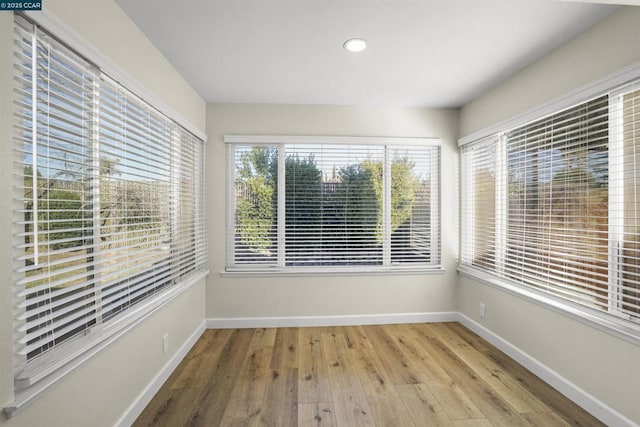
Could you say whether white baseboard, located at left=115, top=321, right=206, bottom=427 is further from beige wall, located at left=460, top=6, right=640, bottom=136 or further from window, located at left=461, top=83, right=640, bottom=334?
beige wall, located at left=460, top=6, right=640, bottom=136

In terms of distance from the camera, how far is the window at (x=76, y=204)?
122 centimetres

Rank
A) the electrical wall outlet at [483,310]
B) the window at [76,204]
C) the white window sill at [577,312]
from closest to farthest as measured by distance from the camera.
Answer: the window at [76,204] < the white window sill at [577,312] < the electrical wall outlet at [483,310]

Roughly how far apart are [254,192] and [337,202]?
0.96 metres

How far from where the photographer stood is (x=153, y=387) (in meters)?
2.18

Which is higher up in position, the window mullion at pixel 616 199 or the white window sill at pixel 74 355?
the window mullion at pixel 616 199

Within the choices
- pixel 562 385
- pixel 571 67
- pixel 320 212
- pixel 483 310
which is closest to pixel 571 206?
pixel 571 67

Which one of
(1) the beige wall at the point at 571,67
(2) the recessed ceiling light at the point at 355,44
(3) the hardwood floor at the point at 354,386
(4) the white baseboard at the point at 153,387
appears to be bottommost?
(3) the hardwood floor at the point at 354,386

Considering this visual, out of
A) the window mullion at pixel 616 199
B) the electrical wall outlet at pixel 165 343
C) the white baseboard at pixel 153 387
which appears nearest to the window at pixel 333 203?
the white baseboard at pixel 153 387

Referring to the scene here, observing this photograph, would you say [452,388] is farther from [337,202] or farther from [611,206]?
[337,202]

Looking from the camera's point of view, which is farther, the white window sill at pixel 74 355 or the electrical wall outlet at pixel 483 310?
the electrical wall outlet at pixel 483 310

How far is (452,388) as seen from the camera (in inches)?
89.8

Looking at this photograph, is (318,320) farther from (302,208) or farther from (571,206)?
(571,206)

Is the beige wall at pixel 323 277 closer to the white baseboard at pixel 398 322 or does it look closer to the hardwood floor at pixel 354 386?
the white baseboard at pixel 398 322

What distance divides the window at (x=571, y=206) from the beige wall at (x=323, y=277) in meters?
0.52
